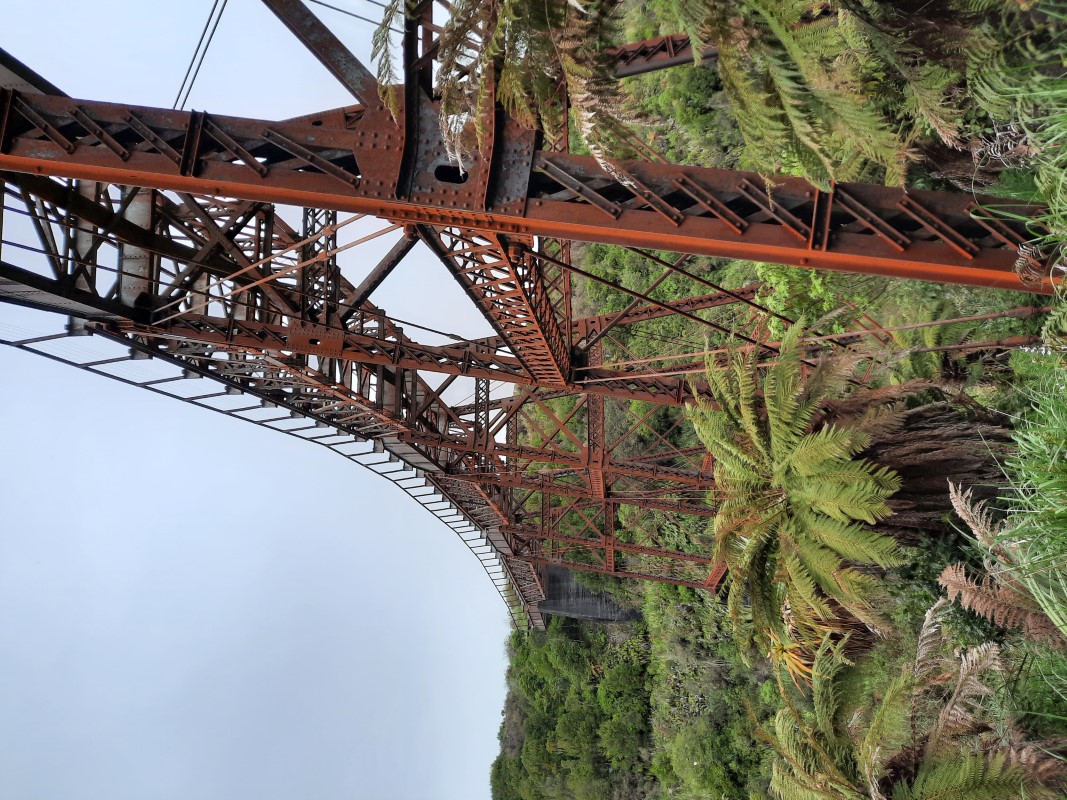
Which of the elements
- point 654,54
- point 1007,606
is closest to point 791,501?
point 1007,606

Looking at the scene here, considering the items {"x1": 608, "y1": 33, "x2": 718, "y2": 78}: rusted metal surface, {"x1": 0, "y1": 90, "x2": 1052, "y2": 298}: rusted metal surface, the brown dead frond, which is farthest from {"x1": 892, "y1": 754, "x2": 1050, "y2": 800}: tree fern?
{"x1": 608, "y1": 33, "x2": 718, "y2": 78}: rusted metal surface

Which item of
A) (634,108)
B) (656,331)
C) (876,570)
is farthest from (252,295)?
(656,331)

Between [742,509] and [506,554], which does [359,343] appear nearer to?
[742,509]

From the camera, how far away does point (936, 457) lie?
28.1 ft

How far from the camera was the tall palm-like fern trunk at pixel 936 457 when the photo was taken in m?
8.55

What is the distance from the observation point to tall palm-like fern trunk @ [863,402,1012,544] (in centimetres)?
855

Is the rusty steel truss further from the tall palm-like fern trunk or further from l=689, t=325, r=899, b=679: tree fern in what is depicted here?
the tall palm-like fern trunk

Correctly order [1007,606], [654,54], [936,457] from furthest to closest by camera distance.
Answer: [654,54]
[936,457]
[1007,606]

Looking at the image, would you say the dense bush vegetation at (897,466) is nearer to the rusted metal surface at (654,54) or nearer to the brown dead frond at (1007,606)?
the brown dead frond at (1007,606)

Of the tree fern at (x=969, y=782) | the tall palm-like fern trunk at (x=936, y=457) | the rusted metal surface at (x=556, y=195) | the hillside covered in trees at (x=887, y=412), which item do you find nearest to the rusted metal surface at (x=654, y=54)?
the hillside covered in trees at (x=887, y=412)

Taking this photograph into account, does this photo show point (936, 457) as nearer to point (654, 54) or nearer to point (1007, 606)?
point (1007, 606)

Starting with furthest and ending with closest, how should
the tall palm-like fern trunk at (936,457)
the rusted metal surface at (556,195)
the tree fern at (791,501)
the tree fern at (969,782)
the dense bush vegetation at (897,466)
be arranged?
the tall palm-like fern trunk at (936,457), the tree fern at (791,501), the tree fern at (969,782), the rusted metal surface at (556,195), the dense bush vegetation at (897,466)

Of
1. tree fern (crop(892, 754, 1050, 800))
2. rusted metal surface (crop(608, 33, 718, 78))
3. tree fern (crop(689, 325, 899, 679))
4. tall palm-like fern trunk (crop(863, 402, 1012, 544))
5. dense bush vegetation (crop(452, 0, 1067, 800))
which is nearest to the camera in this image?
dense bush vegetation (crop(452, 0, 1067, 800))

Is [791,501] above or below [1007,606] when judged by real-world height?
above
